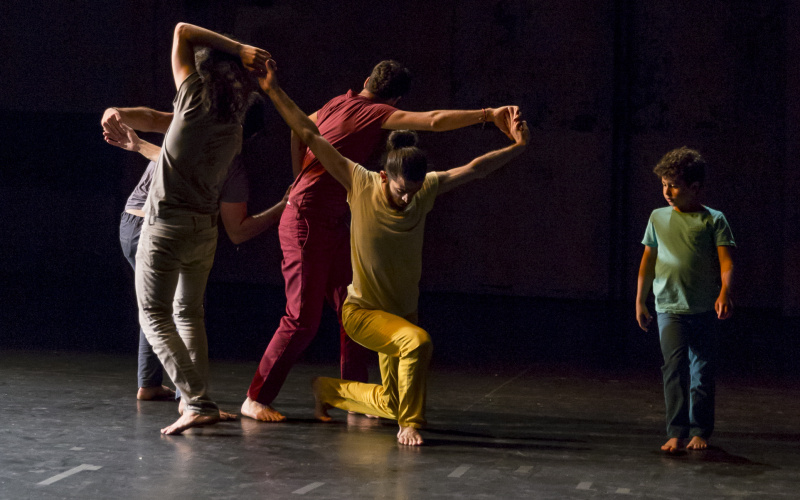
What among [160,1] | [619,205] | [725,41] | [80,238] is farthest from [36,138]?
[725,41]

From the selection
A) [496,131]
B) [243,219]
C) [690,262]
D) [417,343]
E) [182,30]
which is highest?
[496,131]

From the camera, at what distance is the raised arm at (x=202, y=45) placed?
3586mm

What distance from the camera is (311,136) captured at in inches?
150

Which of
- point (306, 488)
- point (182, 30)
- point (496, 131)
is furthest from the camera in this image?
point (496, 131)

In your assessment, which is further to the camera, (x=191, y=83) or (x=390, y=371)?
(x=390, y=371)

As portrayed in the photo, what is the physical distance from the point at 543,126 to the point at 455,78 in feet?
3.09

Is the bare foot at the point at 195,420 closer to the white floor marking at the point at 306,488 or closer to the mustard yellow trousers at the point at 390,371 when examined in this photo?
the mustard yellow trousers at the point at 390,371

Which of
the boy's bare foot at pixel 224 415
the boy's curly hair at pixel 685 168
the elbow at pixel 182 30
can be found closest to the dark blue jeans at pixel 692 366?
the boy's curly hair at pixel 685 168

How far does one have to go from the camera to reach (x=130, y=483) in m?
3.09

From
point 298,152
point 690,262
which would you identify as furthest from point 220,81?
point 690,262

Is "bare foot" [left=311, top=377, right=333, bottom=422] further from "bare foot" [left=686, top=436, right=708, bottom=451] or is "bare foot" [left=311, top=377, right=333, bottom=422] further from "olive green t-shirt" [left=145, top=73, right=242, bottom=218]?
"bare foot" [left=686, top=436, right=708, bottom=451]

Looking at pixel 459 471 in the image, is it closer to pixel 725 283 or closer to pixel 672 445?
pixel 672 445

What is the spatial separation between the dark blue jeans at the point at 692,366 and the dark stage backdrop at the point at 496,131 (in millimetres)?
4088

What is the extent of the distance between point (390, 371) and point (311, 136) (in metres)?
0.95
